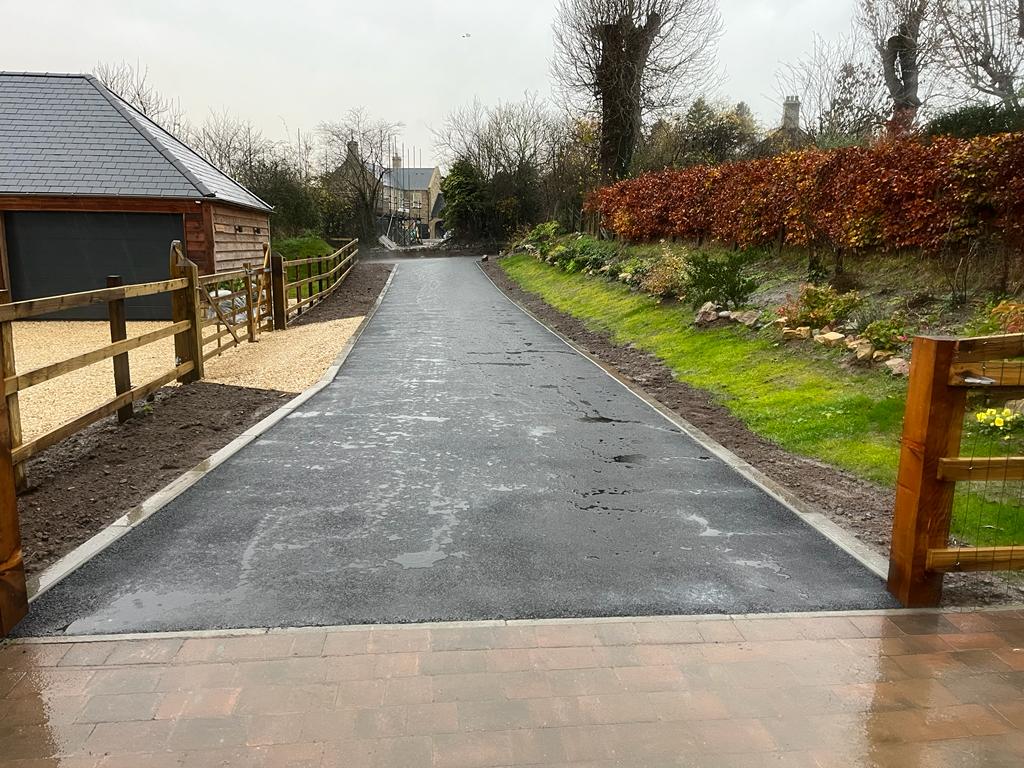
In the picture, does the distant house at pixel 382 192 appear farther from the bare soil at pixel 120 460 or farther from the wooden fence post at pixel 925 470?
the wooden fence post at pixel 925 470

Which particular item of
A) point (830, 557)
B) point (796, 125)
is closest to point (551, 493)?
point (830, 557)

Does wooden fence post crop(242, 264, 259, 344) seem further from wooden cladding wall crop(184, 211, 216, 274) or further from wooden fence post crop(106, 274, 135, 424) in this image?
wooden fence post crop(106, 274, 135, 424)

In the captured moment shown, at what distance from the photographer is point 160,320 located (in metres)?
17.2

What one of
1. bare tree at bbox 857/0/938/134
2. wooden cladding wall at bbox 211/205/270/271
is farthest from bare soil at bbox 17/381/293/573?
bare tree at bbox 857/0/938/134

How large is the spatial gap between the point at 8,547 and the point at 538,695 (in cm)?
242

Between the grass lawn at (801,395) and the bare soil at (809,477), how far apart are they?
163mm

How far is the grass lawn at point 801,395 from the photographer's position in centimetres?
488

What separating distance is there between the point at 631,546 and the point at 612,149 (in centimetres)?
2463

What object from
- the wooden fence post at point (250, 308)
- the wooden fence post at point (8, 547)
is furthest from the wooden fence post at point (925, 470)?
the wooden fence post at point (250, 308)

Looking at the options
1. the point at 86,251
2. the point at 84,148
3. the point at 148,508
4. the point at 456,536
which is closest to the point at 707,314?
the point at 456,536

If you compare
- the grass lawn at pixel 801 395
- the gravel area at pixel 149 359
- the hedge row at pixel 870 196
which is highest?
the hedge row at pixel 870 196

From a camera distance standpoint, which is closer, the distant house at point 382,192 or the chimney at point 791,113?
the chimney at point 791,113

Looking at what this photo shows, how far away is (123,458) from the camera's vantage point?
19.5 ft

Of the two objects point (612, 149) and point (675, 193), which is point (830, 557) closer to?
point (675, 193)
